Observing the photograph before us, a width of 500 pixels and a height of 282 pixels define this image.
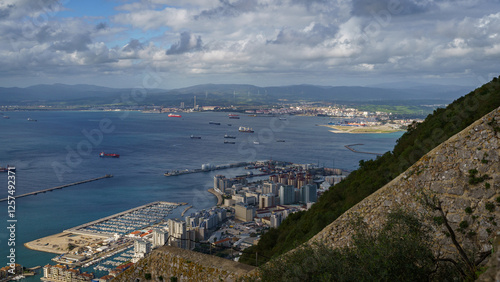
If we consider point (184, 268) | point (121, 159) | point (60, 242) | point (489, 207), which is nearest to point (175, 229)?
point (60, 242)

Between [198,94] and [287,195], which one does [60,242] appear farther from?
[198,94]

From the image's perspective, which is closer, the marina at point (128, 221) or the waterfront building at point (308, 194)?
the marina at point (128, 221)

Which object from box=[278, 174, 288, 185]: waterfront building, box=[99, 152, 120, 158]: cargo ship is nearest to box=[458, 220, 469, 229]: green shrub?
box=[278, 174, 288, 185]: waterfront building

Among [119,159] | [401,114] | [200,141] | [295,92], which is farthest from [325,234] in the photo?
[295,92]

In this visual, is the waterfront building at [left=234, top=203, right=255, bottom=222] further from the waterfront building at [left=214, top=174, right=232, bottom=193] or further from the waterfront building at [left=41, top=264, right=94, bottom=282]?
the waterfront building at [left=41, top=264, right=94, bottom=282]

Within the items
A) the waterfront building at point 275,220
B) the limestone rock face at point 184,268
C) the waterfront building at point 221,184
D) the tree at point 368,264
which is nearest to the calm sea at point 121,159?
the waterfront building at point 221,184

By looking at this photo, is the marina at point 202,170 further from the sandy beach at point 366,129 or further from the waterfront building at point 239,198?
the sandy beach at point 366,129
